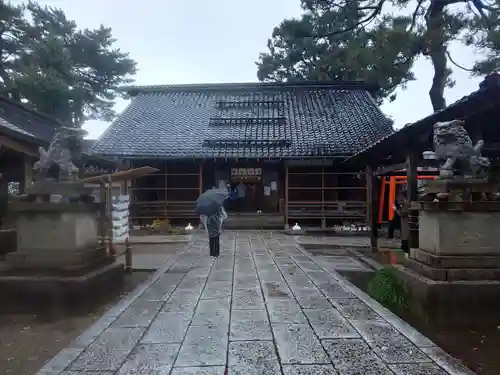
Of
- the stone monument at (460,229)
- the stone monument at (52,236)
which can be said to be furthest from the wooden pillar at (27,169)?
the stone monument at (460,229)

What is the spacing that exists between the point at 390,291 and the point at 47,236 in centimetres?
508

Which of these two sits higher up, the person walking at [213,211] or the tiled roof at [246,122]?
the tiled roof at [246,122]

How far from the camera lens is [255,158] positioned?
61.3 ft

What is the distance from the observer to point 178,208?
62.1 ft

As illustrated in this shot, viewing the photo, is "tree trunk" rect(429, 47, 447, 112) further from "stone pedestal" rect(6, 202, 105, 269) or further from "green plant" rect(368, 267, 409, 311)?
"stone pedestal" rect(6, 202, 105, 269)

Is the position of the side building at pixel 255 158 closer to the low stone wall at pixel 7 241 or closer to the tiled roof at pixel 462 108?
the tiled roof at pixel 462 108

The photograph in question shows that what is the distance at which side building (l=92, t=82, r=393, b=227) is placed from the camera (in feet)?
61.3

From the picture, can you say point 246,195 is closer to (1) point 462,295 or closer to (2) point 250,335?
(1) point 462,295

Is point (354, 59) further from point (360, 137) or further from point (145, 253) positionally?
point (145, 253)

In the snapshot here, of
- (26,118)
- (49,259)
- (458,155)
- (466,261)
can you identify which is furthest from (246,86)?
(466,261)

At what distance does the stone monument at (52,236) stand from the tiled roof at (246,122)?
11765mm

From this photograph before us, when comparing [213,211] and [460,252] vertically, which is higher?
[213,211]

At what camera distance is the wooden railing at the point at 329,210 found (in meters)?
18.3

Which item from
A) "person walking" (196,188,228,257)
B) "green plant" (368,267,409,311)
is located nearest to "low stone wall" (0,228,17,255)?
"person walking" (196,188,228,257)
